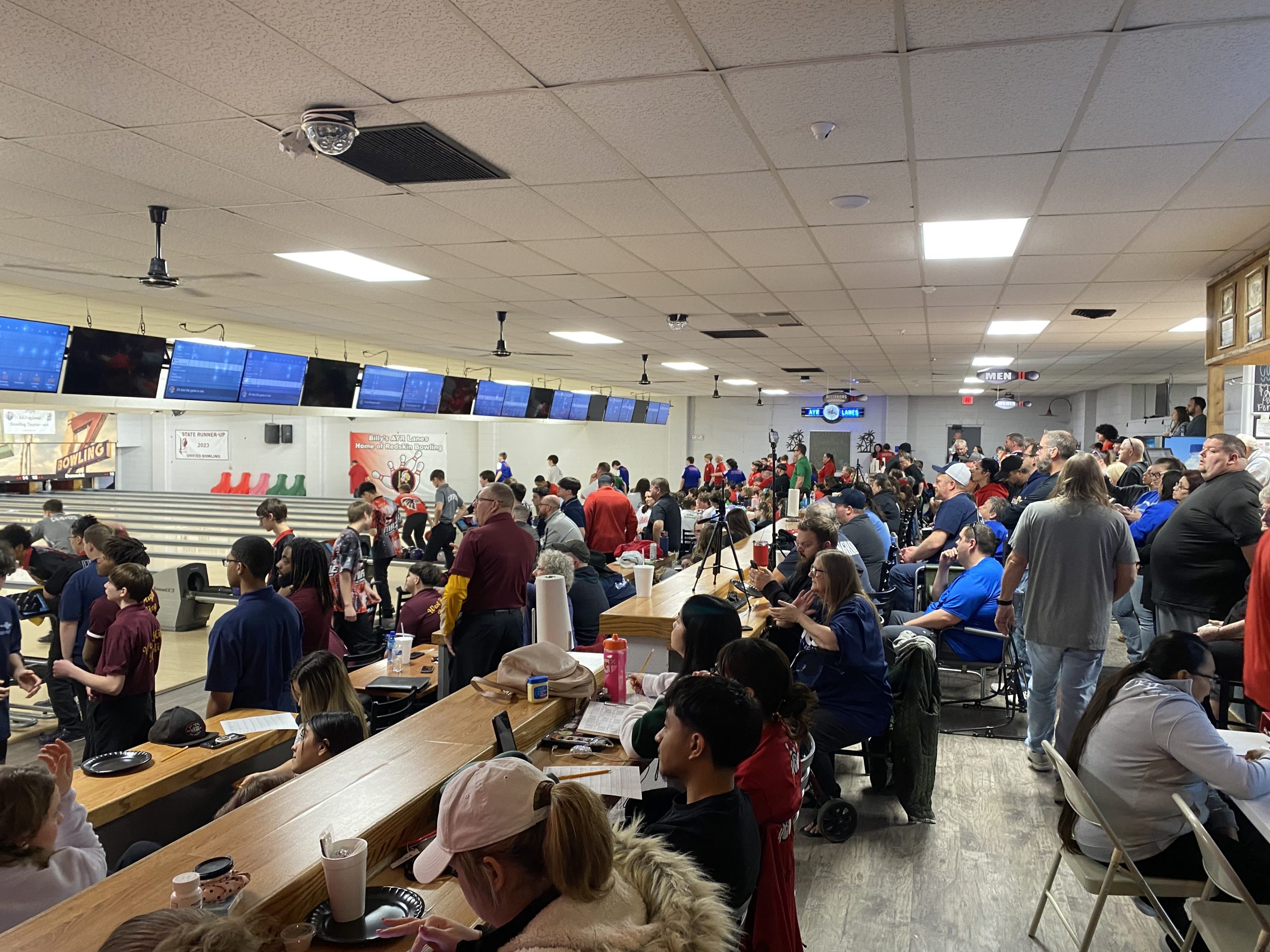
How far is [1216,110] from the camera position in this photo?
2588 mm

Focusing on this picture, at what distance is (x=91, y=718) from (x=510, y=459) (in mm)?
18184

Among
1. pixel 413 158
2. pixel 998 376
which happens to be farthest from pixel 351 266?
pixel 998 376

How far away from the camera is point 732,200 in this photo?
145 inches

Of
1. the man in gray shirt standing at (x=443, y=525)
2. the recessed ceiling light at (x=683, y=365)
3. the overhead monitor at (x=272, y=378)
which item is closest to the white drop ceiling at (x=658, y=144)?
the overhead monitor at (x=272, y=378)

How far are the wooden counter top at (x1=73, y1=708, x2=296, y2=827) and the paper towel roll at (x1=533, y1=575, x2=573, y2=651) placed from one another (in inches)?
41.6

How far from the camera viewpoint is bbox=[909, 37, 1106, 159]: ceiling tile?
222 cm

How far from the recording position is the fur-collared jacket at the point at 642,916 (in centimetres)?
127

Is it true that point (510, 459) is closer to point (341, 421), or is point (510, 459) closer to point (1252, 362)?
point (341, 421)

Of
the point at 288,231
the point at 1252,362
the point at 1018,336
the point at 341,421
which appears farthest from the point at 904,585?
the point at 341,421

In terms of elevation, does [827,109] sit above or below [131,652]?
above

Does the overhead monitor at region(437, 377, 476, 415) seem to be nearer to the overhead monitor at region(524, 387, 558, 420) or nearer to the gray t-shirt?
the overhead monitor at region(524, 387, 558, 420)

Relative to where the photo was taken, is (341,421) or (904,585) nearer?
(904,585)

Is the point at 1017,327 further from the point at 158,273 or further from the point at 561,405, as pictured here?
the point at 561,405

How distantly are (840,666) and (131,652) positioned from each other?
298cm
